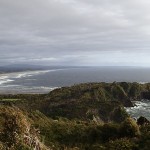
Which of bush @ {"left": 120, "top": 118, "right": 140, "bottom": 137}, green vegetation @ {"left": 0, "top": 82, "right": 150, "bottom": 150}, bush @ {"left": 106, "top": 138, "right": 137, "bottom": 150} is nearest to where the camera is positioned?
green vegetation @ {"left": 0, "top": 82, "right": 150, "bottom": 150}

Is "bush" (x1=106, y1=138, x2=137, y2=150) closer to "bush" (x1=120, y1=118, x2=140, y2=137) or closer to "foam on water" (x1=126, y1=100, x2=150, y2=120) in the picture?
"bush" (x1=120, y1=118, x2=140, y2=137)

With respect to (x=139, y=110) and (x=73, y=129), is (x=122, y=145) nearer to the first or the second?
(x=73, y=129)

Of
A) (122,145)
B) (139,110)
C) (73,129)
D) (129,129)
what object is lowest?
(139,110)

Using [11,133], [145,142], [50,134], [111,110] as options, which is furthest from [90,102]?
[11,133]

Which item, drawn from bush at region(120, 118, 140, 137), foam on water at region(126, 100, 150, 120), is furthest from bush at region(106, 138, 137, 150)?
foam on water at region(126, 100, 150, 120)

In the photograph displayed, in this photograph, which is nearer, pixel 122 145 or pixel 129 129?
pixel 122 145

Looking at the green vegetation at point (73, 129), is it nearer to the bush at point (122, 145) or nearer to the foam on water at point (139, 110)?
the bush at point (122, 145)

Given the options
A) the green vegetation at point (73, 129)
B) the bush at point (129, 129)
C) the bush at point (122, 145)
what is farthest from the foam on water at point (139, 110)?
the bush at point (122, 145)

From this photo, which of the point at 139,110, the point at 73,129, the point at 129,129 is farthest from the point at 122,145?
the point at 139,110

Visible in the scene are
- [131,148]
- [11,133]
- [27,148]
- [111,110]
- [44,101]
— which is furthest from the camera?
[44,101]

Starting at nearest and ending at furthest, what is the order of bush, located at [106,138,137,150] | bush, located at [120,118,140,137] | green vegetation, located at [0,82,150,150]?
green vegetation, located at [0,82,150,150]
bush, located at [106,138,137,150]
bush, located at [120,118,140,137]

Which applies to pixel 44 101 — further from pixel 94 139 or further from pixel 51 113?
pixel 94 139
